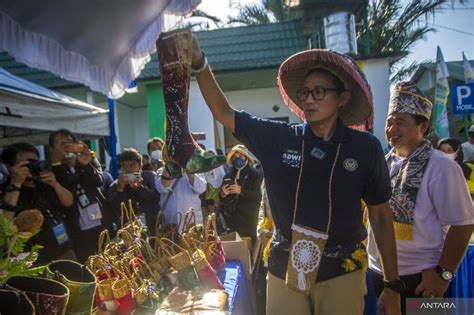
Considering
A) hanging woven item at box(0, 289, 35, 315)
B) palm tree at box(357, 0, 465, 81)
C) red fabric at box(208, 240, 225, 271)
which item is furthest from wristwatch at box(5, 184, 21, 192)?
palm tree at box(357, 0, 465, 81)

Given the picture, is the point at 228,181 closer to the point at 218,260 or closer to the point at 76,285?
the point at 218,260

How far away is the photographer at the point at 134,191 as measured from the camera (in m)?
3.52

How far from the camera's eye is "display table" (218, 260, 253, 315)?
252 centimetres

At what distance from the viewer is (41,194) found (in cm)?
270

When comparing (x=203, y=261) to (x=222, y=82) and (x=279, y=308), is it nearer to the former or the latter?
(x=279, y=308)

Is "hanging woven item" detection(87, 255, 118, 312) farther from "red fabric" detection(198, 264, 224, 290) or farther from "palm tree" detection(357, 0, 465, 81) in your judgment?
"palm tree" detection(357, 0, 465, 81)

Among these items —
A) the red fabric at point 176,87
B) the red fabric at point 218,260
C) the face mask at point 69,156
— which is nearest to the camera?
the red fabric at point 176,87

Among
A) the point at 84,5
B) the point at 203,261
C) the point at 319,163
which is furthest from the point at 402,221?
the point at 84,5

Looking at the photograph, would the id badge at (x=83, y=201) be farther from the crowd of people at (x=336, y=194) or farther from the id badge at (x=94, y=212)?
the crowd of people at (x=336, y=194)

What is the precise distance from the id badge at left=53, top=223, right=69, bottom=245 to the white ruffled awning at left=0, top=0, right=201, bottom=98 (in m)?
1.04

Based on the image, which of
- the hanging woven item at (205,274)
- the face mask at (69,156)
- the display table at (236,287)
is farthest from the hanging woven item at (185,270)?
the face mask at (69,156)

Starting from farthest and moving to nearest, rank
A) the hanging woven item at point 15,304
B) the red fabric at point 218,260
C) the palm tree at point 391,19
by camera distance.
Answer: the palm tree at point 391,19 < the red fabric at point 218,260 < the hanging woven item at point 15,304

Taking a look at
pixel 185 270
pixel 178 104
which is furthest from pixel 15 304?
A: pixel 185 270

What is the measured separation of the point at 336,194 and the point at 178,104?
789 mm
